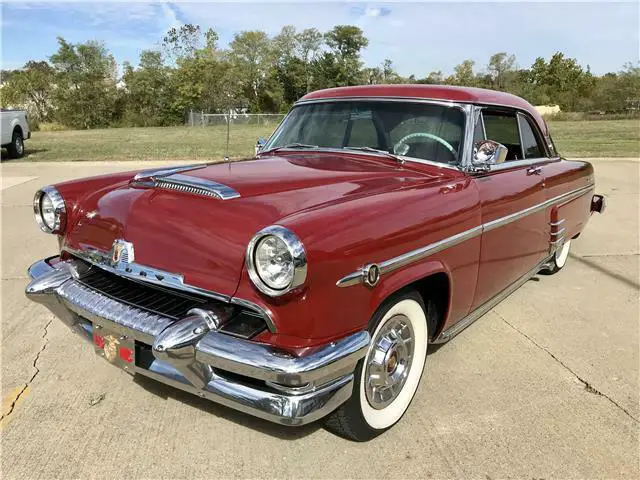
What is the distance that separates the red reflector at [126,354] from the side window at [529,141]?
3.21 metres

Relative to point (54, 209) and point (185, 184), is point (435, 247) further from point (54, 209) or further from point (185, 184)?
point (54, 209)

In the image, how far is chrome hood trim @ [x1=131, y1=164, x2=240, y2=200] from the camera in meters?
2.49

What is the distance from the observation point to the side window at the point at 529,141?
4.18 m

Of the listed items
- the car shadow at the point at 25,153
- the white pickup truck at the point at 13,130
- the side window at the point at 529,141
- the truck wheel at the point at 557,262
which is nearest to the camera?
the side window at the point at 529,141

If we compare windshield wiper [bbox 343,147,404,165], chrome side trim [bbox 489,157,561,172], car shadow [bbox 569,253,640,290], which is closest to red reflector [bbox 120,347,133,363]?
windshield wiper [bbox 343,147,404,165]

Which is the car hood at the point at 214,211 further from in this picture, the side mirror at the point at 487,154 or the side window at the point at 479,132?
the side window at the point at 479,132

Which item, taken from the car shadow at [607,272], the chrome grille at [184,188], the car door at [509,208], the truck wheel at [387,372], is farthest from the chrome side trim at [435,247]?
the car shadow at [607,272]

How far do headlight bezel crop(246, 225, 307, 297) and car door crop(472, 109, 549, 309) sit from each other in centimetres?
151

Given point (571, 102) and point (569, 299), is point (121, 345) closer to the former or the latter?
point (569, 299)

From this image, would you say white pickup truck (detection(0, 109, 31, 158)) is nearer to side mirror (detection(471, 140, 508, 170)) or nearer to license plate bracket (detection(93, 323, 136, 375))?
license plate bracket (detection(93, 323, 136, 375))

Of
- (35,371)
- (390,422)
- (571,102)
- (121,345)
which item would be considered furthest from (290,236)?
(571,102)

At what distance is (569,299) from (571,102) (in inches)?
2115

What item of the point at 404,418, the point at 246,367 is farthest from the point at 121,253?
the point at 404,418

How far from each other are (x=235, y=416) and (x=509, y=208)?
6.84 feet
